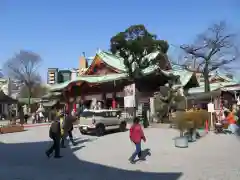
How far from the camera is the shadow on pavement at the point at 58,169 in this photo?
9539 millimetres

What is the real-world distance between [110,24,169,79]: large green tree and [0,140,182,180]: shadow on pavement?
1640 centimetres

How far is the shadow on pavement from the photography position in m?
9.54

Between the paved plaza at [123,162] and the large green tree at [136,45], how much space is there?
45.4 feet

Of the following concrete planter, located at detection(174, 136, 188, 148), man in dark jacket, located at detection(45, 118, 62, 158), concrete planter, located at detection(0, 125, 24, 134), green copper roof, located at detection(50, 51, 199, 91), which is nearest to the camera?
man in dark jacket, located at detection(45, 118, 62, 158)

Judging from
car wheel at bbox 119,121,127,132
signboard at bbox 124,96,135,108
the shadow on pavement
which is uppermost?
signboard at bbox 124,96,135,108

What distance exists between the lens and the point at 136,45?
2922 cm

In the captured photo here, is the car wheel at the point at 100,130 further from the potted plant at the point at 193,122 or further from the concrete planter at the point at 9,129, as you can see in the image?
the concrete planter at the point at 9,129

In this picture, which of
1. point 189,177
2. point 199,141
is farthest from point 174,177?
point 199,141

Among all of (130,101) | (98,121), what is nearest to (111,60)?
(130,101)

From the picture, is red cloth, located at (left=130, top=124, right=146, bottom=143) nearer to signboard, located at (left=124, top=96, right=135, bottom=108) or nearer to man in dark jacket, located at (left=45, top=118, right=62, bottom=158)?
man in dark jacket, located at (left=45, top=118, right=62, bottom=158)

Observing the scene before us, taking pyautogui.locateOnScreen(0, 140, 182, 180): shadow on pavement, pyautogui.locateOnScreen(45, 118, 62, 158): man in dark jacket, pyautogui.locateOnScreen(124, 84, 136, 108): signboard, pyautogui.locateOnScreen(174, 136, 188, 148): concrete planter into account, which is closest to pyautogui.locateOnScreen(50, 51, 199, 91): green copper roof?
pyautogui.locateOnScreen(124, 84, 136, 108): signboard

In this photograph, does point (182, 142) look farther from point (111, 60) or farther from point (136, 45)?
point (111, 60)

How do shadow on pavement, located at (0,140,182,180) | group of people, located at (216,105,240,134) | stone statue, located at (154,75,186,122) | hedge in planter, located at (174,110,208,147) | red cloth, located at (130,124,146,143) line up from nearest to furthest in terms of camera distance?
1. shadow on pavement, located at (0,140,182,180)
2. red cloth, located at (130,124,146,143)
3. hedge in planter, located at (174,110,208,147)
4. group of people, located at (216,105,240,134)
5. stone statue, located at (154,75,186,122)

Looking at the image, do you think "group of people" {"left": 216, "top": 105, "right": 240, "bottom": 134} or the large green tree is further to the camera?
the large green tree
